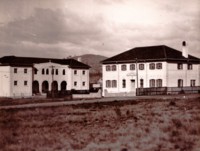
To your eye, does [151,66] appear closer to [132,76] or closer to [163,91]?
[132,76]

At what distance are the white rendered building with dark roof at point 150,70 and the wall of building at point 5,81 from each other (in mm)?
16263

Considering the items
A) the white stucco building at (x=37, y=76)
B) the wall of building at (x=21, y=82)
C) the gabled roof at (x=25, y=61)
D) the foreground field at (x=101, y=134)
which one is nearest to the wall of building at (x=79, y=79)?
the white stucco building at (x=37, y=76)

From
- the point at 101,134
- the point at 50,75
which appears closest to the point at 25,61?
the point at 50,75

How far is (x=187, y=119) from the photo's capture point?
17.4 meters

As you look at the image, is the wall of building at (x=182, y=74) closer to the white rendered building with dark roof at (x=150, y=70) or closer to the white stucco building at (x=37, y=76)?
the white rendered building with dark roof at (x=150, y=70)

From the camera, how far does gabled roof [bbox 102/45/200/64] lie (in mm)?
54306

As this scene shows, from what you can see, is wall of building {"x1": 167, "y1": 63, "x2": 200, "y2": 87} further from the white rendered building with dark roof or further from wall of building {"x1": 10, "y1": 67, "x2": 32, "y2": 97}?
wall of building {"x1": 10, "y1": 67, "x2": 32, "y2": 97}

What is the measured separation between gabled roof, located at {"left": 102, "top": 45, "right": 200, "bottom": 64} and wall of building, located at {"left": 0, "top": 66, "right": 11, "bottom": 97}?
16591 mm

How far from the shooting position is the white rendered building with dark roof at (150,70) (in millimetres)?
53819

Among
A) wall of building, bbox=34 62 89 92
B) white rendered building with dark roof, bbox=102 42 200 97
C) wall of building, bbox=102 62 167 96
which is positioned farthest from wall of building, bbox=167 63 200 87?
wall of building, bbox=34 62 89 92

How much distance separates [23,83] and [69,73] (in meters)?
11.5

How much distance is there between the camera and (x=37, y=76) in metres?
66.6

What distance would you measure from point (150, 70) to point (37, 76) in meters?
22.5

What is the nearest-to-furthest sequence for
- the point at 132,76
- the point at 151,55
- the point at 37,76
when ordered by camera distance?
the point at 151,55
the point at 132,76
the point at 37,76
